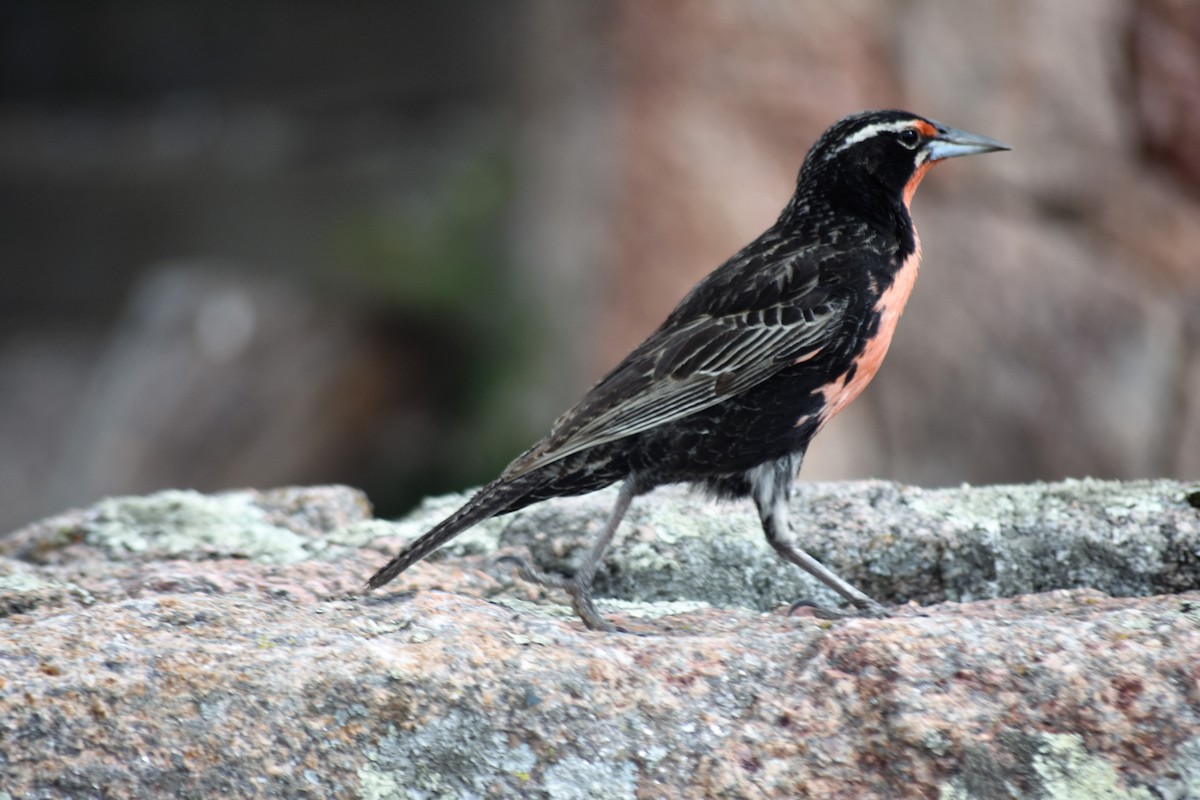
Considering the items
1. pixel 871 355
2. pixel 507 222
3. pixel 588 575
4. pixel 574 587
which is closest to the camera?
pixel 574 587

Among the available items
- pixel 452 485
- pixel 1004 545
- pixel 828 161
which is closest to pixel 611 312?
pixel 452 485

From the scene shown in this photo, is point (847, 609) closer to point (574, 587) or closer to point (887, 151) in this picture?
point (574, 587)

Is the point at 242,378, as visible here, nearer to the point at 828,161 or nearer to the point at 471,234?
the point at 471,234

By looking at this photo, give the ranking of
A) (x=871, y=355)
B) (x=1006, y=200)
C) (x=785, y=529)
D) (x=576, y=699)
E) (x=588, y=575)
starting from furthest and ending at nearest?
(x=1006, y=200)
(x=871, y=355)
(x=785, y=529)
(x=588, y=575)
(x=576, y=699)

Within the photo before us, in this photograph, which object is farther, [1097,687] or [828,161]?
[828,161]

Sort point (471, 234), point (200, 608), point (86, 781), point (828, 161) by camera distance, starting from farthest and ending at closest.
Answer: point (471, 234)
point (828, 161)
point (200, 608)
point (86, 781)

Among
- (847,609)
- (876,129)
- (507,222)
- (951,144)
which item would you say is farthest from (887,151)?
(507,222)

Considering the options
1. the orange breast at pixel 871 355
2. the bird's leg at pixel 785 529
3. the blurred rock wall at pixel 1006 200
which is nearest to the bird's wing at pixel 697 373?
the orange breast at pixel 871 355

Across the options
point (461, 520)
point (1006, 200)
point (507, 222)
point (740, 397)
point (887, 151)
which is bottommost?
point (461, 520)
